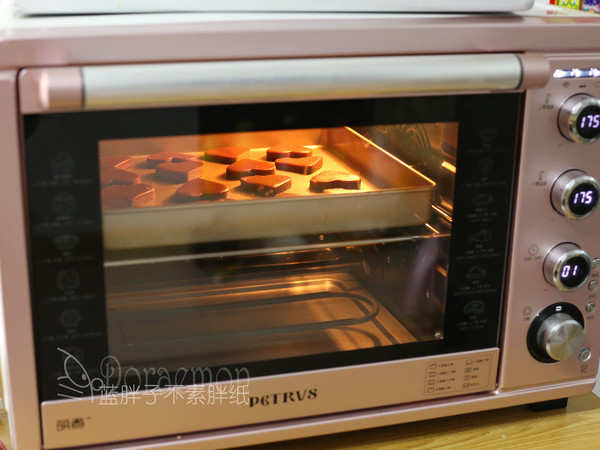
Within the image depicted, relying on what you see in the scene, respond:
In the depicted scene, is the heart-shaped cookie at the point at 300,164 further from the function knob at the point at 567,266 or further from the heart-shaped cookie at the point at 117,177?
the function knob at the point at 567,266

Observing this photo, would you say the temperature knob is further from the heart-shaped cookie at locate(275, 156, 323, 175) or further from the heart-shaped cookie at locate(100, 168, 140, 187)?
the heart-shaped cookie at locate(100, 168, 140, 187)

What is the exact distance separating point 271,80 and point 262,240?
0.17 meters

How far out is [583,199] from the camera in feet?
2.73

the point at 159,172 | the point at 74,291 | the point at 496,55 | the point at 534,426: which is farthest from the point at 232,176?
the point at 534,426

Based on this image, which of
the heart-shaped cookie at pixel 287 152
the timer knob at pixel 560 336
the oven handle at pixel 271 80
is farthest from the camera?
the timer knob at pixel 560 336

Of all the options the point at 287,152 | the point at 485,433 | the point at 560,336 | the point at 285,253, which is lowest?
the point at 485,433

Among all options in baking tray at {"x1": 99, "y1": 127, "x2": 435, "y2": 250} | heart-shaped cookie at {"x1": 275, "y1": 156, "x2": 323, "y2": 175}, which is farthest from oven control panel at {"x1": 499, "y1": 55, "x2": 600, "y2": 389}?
heart-shaped cookie at {"x1": 275, "y1": 156, "x2": 323, "y2": 175}

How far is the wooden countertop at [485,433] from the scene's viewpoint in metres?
0.89

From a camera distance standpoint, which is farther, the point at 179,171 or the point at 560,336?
the point at 560,336

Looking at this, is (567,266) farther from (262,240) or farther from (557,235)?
(262,240)

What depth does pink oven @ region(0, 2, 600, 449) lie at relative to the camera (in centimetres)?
69

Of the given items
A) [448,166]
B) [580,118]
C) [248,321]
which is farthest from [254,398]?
[580,118]

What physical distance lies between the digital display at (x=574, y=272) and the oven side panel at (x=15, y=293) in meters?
0.55

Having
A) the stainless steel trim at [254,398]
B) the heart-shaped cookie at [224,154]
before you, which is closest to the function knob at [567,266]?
the stainless steel trim at [254,398]
